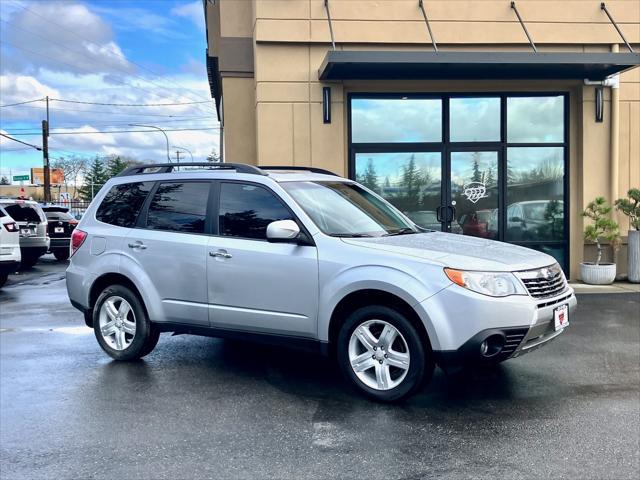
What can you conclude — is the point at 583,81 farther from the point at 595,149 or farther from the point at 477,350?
the point at 477,350

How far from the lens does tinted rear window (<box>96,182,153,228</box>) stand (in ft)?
20.7

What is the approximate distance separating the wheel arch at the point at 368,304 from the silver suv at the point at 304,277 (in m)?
0.01

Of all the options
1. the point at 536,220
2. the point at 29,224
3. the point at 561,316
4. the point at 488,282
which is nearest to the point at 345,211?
the point at 488,282

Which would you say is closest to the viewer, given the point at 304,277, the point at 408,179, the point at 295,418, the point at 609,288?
the point at 295,418

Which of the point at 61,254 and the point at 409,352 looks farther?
the point at 61,254

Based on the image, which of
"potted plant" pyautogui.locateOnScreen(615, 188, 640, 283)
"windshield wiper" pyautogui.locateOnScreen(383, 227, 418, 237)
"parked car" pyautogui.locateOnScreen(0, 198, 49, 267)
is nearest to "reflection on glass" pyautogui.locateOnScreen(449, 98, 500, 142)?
"potted plant" pyautogui.locateOnScreen(615, 188, 640, 283)

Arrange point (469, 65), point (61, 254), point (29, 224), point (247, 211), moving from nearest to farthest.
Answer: point (247, 211) < point (469, 65) < point (29, 224) < point (61, 254)

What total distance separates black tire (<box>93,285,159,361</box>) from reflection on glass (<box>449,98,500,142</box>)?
7.79 meters

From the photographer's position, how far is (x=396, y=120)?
11961mm

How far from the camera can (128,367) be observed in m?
6.07

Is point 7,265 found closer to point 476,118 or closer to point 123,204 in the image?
point 123,204

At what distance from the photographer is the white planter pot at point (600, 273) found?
37.1 ft

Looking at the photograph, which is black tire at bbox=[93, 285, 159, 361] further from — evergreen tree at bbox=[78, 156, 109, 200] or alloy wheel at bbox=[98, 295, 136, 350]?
evergreen tree at bbox=[78, 156, 109, 200]

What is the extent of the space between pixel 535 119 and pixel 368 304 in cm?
853
